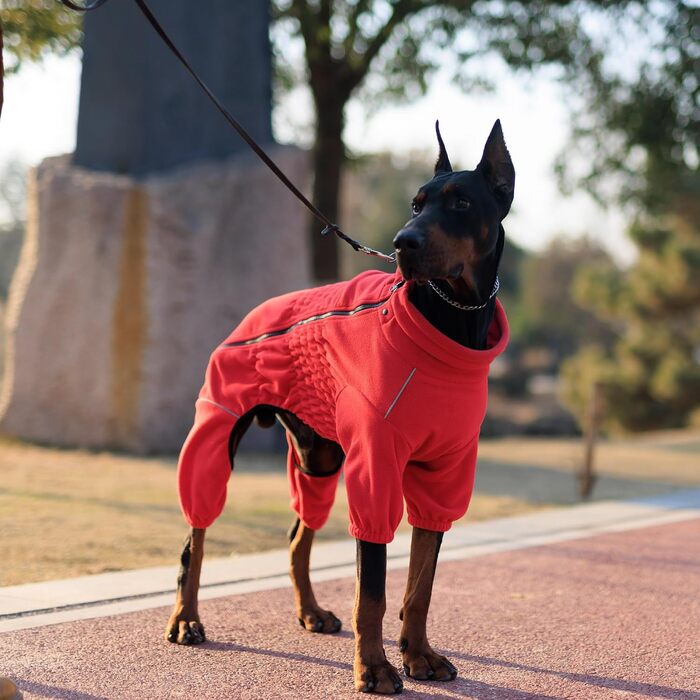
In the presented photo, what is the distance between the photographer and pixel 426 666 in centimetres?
441

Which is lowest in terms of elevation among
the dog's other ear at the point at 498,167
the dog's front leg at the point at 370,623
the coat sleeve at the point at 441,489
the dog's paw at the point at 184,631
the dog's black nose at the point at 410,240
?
the dog's paw at the point at 184,631

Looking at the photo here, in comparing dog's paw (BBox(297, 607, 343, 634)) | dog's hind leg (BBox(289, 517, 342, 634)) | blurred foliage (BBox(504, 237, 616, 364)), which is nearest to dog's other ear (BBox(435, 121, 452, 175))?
dog's hind leg (BBox(289, 517, 342, 634))

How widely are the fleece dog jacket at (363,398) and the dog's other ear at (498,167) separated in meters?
0.50

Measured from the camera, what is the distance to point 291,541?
5.48 metres

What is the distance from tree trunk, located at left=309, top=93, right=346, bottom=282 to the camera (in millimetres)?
17156

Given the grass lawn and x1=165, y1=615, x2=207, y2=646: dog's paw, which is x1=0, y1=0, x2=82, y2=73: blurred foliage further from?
x1=165, y1=615, x2=207, y2=646: dog's paw

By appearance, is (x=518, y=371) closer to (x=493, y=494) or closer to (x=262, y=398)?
(x=493, y=494)

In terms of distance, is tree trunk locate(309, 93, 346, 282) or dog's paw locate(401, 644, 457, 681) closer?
dog's paw locate(401, 644, 457, 681)

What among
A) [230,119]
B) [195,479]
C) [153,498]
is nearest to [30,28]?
[153,498]

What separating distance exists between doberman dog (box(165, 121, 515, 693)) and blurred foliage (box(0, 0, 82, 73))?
5150mm

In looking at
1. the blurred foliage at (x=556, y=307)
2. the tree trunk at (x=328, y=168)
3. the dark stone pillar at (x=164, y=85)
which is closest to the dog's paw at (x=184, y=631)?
the dark stone pillar at (x=164, y=85)

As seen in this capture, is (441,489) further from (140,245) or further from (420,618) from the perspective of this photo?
(140,245)

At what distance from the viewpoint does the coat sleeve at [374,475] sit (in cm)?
418

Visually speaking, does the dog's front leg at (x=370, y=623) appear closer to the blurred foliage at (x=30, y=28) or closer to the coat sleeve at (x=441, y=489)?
the coat sleeve at (x=441, y=489)
